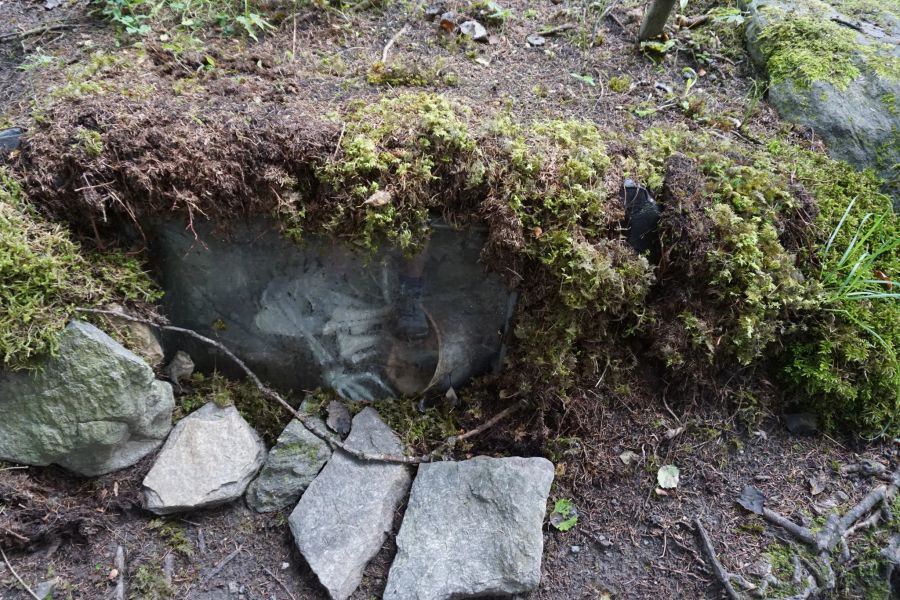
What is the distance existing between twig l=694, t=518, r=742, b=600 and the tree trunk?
3.41m

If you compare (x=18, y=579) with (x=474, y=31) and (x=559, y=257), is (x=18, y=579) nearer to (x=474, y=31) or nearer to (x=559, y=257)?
(x=559, y=257)

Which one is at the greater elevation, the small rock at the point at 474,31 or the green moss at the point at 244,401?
the small rock at the point at 474,31

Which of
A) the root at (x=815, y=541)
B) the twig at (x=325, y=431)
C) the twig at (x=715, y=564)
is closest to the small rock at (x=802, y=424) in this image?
the root at (x=815, y=541)

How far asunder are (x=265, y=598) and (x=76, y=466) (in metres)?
1.23

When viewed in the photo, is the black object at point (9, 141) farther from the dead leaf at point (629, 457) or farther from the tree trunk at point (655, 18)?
the tree trunk at point (655, 18)

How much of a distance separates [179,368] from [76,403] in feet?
1.98

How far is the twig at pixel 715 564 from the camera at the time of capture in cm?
273

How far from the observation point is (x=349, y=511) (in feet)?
9.78

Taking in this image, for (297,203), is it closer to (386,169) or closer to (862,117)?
(386,169)

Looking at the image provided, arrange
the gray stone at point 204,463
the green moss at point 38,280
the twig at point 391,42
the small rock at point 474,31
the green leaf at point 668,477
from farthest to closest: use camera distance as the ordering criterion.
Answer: the small rock at point 474,31, the twig at point 391,42, the green leaf at point 668,477, the gray stone at point 204,463, the green moss at point 38,280

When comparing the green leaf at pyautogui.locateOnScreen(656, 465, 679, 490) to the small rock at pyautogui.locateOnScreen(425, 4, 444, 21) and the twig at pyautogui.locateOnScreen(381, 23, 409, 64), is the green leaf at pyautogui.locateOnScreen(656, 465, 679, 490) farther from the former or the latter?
the small rock at pyautogui.locateOnScreen(425, 4, 444, 21)

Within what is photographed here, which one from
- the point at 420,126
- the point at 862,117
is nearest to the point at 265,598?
the point at 420,126

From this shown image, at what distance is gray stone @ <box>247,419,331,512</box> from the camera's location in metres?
3.10

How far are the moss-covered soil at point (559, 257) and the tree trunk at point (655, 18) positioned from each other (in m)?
1.04
